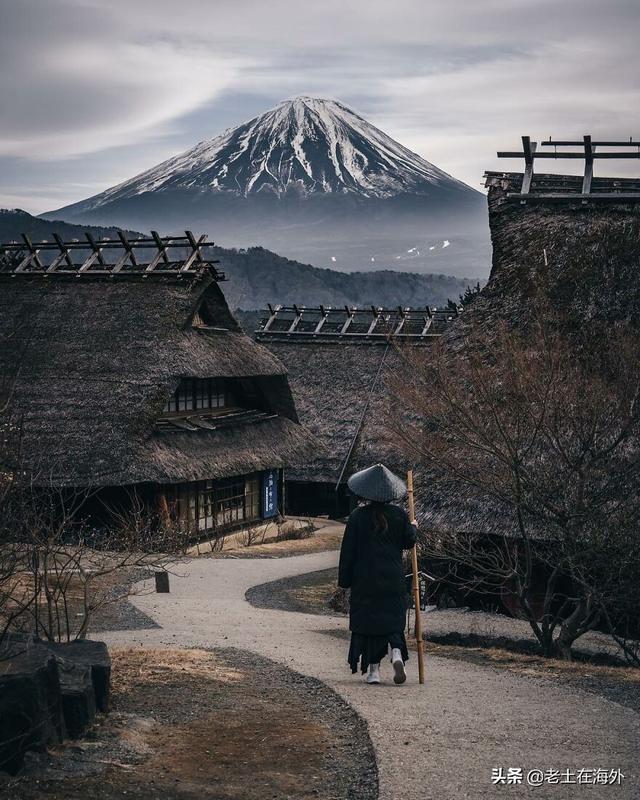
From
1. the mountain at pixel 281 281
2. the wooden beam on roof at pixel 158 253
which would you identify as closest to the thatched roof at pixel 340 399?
the wooden beam on roof at pixel 158 253

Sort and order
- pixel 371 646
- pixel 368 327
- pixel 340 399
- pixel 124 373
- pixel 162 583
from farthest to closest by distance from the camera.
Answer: pixel 368 327
pixel 340 399
pixel 124 373
pixel 162 583
pixel 371 646

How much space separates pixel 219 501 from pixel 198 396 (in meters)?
2.52

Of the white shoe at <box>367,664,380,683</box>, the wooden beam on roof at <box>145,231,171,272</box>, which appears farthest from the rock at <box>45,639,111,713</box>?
the wooden beam on roof at <box>145,231,171,272</box>

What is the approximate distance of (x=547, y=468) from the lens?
13922 mm

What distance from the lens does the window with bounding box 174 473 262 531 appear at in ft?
79.0

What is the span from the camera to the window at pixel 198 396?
81.5 feet

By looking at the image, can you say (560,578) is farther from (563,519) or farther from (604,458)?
(563,519)

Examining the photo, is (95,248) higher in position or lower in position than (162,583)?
higher

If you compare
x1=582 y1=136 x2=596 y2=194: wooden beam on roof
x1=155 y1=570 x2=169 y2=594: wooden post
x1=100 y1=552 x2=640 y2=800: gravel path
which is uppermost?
x1=582 y1=136 x2=596 y2=194: wooden beam on roof

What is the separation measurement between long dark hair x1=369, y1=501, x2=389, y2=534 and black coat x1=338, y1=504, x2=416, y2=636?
2 cm

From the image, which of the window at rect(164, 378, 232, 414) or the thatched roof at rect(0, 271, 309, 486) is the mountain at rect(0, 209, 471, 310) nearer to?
the thatched roof at rect(0, 271, 309, 486)

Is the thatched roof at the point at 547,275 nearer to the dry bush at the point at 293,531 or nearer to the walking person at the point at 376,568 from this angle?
the walking person at the point at 376,568

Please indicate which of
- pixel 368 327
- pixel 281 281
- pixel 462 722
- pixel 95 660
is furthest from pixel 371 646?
pixel 281 281

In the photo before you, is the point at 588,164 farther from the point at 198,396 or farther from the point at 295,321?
the point at 295,321
